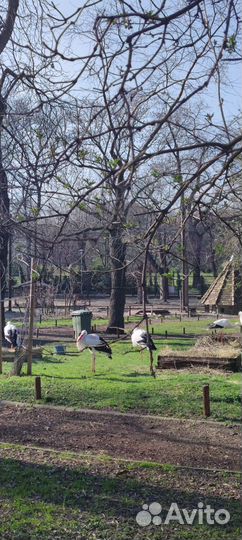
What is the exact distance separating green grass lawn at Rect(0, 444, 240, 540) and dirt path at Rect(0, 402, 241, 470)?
1.01 ft

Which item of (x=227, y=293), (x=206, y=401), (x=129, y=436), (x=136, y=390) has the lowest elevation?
(x=129, y=436)

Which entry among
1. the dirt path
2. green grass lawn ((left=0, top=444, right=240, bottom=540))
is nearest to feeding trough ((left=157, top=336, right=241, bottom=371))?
the dirt path

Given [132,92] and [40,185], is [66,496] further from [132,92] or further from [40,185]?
[132,92]

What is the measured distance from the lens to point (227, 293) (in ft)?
103

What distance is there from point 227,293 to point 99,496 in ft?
88.3

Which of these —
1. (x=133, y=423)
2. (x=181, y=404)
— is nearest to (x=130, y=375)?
(x=181, y=404)

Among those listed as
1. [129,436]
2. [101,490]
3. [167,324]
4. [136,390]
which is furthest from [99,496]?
[167,324]

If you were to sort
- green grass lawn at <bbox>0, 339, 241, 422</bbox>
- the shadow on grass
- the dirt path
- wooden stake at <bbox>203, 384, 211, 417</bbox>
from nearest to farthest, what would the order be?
the shadow on grass, the dirt path, wooden stake at <bbox>203, 384, 211, 417</bbox>, green grass lawn at <bbox>0, 339, 241, 422</bbox>

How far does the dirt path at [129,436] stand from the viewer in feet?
19.9

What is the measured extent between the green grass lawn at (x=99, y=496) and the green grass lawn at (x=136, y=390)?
202 centimetres

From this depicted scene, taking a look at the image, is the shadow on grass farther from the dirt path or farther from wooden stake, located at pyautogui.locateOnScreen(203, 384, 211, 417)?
wooden stake, located at pyautogui.locateOnScreen(203, 384, 211, 417)

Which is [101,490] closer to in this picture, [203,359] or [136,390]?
[136,390]

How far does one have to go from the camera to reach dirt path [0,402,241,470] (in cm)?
606

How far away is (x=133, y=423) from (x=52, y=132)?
3438mm
